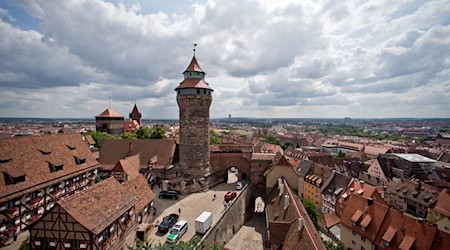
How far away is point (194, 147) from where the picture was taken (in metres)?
27.7

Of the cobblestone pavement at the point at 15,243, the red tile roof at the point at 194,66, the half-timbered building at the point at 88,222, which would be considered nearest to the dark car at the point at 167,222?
the half-timbered building at the point at 88,222

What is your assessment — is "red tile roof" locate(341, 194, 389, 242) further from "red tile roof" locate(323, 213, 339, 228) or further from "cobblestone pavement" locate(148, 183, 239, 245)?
"cobblestone pavement" locate(148, 183, 239, 245)

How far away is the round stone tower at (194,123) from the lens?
27.2m

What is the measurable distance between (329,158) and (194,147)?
37584 mm

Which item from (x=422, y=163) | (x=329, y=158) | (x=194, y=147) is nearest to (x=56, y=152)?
(x=194, y=147)

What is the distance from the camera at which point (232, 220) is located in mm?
23203

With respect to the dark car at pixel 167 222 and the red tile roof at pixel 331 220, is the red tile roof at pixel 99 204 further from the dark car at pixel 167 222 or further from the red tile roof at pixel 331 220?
the red tile roof at pixel 331 220

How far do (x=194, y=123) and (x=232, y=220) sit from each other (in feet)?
35.7

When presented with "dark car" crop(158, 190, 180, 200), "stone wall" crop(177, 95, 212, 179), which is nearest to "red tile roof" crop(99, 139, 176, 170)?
"stone wall" crop(177, 95, 212, 179)

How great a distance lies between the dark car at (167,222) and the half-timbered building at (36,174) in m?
7.77

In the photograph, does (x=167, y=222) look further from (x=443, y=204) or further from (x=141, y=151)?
(x=443, y=204)

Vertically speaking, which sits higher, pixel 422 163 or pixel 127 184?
pixel 127 184

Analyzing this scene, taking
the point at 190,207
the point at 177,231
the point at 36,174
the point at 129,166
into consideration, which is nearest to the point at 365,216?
the point at 190,207

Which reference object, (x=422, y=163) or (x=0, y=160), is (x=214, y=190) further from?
(x=422, y=163)
